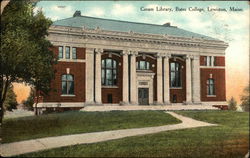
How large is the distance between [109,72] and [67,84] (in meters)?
5.64

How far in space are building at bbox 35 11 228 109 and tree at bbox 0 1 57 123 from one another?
534 millimetres

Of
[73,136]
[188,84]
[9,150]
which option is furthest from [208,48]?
[9,150]

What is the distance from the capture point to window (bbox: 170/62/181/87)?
1662cm

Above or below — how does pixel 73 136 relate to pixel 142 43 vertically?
below

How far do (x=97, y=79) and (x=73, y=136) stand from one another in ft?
13.0

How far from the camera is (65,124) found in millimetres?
13234

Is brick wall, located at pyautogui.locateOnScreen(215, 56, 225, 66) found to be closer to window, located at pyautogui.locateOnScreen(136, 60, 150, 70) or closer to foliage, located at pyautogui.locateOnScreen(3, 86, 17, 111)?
window, located at pyautogui.locateOnScreen(136, 60, 150, 70)

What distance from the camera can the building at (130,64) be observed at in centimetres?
1455

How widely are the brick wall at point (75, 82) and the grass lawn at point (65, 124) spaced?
70cm

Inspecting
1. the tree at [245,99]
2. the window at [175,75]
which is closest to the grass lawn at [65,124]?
the window at [175,75]

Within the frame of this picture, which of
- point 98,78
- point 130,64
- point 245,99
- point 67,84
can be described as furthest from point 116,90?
point 245,99

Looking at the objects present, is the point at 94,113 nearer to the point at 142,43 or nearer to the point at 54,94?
the point at 54,94

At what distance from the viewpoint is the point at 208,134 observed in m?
13.9

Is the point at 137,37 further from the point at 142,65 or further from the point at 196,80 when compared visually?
the point at 196,80
